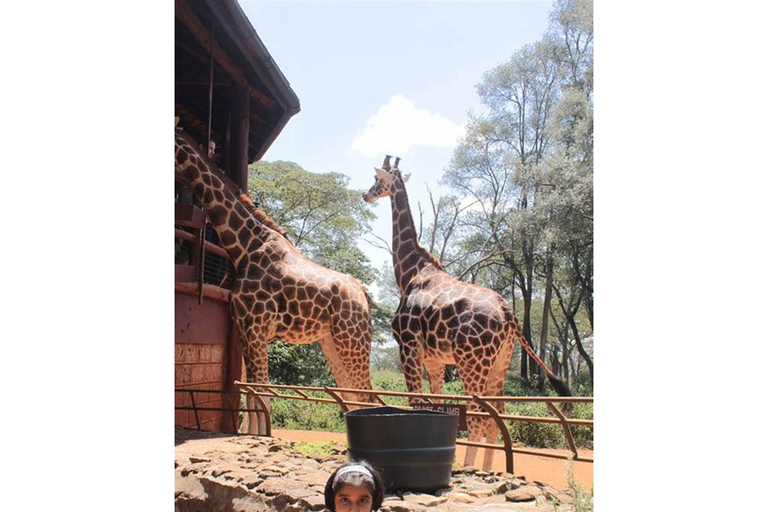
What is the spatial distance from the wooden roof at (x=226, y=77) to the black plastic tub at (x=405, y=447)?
233 centimetres

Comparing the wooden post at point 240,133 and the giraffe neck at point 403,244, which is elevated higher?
the wooden post at point 240,133

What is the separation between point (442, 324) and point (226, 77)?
230cm

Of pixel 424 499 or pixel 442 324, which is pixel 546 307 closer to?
pixel 442 324

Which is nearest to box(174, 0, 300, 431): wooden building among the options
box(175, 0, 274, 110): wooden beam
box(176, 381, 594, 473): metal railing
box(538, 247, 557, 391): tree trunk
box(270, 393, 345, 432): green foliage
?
box(175, 0, 274, 110): wooden beam

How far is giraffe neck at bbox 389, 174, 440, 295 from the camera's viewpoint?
15.7 feet

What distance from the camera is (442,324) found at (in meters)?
4.46

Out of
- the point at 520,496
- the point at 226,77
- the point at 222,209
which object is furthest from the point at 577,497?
the point at 226,77

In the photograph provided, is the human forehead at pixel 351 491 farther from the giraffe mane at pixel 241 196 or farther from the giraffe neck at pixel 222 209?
the giraffe mane at pixel 241 196

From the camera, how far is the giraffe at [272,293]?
462cm

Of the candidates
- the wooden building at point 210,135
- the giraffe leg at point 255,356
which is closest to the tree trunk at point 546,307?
the giraffe leg at point 255,356
